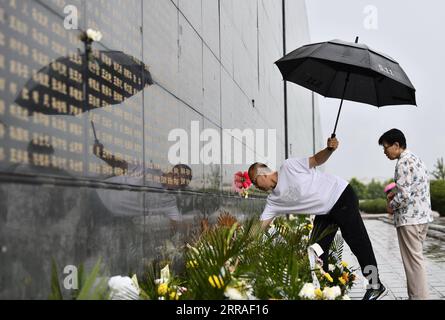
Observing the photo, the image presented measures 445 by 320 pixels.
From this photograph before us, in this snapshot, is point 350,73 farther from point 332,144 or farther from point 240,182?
point 240,182

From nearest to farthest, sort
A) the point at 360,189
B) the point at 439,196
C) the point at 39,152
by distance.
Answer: the point at 39,152 → the point at 439,196 → the point at 360,189

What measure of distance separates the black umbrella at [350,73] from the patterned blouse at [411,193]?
643mm

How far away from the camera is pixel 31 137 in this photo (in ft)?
8.31

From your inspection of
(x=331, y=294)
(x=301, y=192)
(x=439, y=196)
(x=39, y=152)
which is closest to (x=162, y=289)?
(x=331, y=294)

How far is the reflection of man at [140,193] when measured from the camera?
343 cm

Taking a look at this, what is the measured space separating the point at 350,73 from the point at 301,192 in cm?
145

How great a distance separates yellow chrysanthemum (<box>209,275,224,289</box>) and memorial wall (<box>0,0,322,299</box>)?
0.66 m

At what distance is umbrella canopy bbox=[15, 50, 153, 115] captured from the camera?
261cm

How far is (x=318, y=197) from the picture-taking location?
16.3 ft

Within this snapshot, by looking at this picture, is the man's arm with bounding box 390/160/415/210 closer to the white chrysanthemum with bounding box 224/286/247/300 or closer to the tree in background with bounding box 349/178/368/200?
the white chrysanthemum with bounding box 224/286/247/300

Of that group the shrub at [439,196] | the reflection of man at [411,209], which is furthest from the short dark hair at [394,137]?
the shrub at [439,196]

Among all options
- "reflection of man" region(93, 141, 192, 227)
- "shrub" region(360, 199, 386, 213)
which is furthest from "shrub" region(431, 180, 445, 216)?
"reflection of man" region(93, 141, 192, 227)

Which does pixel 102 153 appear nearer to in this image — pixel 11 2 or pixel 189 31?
pixel 11 2
